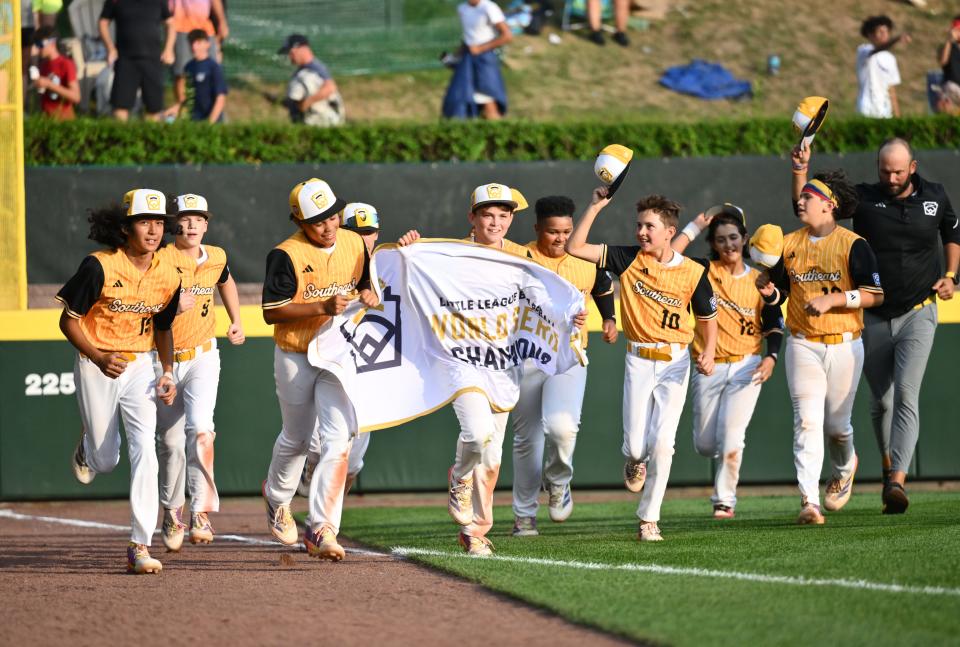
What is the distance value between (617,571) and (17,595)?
11.0 ft

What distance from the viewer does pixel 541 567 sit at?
8227 millimetres

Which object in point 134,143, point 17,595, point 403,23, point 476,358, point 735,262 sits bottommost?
point 17,595

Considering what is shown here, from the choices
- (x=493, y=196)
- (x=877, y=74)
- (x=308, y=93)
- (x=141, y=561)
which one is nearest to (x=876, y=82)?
(x=877, y=74)

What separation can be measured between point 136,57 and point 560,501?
31.3 ft

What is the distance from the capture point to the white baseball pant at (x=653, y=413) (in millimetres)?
9477

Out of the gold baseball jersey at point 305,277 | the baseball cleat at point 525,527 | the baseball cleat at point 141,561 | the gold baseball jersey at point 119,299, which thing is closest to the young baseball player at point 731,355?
the baseball cleat at point 525,527

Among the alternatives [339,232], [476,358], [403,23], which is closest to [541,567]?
[476,358]

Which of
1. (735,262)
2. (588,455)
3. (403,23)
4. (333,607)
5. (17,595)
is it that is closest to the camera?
(333,607)

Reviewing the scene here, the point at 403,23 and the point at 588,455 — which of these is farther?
the point at 403,23

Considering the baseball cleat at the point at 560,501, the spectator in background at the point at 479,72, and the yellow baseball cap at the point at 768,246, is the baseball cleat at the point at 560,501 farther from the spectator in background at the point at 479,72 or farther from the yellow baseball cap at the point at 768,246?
the spectator in background at the point at 479,72

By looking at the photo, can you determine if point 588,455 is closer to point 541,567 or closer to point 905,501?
point 905,501

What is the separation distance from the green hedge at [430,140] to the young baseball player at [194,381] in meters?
5.26

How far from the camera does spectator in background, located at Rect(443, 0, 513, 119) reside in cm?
1872

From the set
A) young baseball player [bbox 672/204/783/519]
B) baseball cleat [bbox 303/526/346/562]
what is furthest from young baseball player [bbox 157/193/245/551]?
young baseball player [bbox 672/204/783/519]
